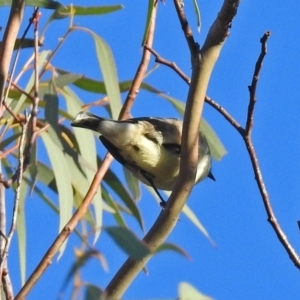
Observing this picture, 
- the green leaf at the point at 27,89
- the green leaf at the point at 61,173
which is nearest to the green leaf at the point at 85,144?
the green leaf at the point at 61,173

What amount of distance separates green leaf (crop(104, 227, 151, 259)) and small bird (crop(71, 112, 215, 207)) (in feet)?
3.51

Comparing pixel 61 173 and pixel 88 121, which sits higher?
pixel 88 121

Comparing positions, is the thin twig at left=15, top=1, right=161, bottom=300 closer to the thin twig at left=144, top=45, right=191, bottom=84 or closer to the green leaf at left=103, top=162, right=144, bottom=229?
the thin twig at left=144, top=45, right=191, bottom=84

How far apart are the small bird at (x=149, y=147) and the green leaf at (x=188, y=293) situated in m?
1.17

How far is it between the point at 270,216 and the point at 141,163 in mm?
909

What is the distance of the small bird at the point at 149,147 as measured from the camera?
86.5 inches

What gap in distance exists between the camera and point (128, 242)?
3.49 ft

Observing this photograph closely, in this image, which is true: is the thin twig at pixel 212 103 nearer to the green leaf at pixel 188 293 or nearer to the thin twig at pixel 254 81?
the thin twig at pixel 254 81

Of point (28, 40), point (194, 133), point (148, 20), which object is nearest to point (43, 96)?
point (28, 40)

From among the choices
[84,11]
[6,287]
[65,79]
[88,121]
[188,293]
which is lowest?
[6,287]

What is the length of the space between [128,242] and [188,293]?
4.9 inches

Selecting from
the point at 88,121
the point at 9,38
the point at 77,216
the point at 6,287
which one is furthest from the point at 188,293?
the point at 88,121

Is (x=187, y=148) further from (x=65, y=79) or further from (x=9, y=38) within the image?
(x=65, y=79)

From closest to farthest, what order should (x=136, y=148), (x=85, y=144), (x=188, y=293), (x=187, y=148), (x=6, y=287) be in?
1. (x=188, y=293)
2. (x=6, y=287)
3. (x=187, y=148)
4. (x=136, y=148)
5. (x=85, y=144)
